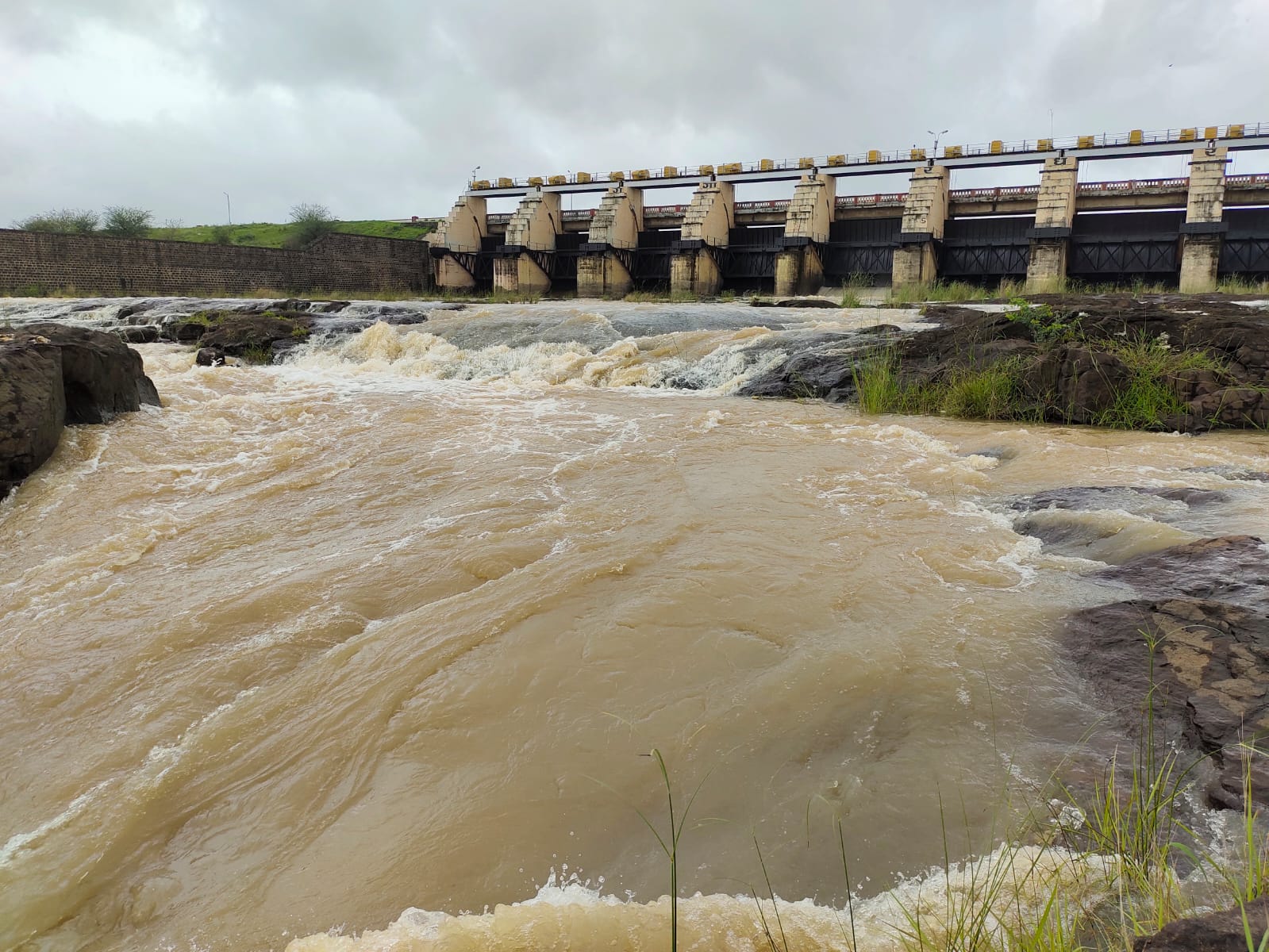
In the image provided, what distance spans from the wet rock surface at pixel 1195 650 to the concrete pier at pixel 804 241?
23.6m

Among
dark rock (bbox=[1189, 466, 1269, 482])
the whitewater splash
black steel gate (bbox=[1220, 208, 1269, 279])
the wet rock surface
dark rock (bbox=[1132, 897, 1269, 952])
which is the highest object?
black steel gate (bbox=[1220, 208, 1269, 279])

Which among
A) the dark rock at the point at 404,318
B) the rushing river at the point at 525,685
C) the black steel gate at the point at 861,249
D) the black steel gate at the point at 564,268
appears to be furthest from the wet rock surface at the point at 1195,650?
the black steel gate at the point at 564,268

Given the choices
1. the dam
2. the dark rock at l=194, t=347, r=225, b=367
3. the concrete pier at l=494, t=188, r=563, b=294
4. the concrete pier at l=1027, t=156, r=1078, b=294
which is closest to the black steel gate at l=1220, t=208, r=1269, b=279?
the dam

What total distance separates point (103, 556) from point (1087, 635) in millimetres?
4691

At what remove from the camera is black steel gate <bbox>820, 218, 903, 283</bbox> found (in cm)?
2727

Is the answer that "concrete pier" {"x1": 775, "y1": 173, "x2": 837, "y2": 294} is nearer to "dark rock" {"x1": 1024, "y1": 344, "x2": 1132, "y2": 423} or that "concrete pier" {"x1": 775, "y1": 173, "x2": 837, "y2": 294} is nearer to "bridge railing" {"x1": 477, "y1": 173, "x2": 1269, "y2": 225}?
"bridge railing" {"x1": 477, "y1": 173, "x2": 1269, "y2": 225}

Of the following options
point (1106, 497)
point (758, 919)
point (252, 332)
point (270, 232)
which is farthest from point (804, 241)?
point (270, 232)

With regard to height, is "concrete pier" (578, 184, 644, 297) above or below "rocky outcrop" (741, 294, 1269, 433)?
above

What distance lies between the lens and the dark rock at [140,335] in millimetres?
15648

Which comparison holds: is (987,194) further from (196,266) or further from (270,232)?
(270,232)

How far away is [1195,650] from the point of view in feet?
8.59

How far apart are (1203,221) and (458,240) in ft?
84.9

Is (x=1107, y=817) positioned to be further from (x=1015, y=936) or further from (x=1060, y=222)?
(x=1060, y=222)

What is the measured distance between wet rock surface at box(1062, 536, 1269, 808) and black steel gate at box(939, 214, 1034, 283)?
24696 mm
